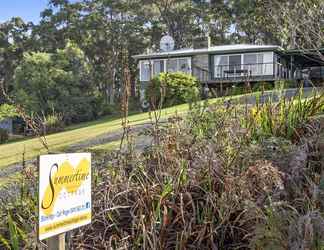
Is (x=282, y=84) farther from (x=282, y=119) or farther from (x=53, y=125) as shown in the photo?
(x=53, y=125)

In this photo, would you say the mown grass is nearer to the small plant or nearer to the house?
the small plant

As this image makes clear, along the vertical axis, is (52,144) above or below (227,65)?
below

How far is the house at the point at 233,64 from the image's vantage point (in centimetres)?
2862

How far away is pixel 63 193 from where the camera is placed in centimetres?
252

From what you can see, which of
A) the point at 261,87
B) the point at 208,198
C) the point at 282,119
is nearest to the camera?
the point at 208,198

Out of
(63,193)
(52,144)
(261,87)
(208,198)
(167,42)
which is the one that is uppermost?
(167,42)

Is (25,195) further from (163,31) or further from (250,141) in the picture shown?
(163,31)

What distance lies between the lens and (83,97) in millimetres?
33688

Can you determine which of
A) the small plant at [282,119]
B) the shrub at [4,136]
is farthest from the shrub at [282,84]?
the shrub at [4,136]

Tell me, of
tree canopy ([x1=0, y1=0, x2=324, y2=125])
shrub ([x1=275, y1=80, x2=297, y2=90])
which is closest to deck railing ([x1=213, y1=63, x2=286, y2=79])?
shrub ([x1=275, y1=80, x2=297, y2=90])

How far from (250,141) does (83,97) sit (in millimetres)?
29796

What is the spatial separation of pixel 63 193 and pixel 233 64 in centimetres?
2821

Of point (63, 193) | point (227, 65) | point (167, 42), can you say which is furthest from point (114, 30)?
point (63, 193)

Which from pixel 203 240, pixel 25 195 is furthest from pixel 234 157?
pixel 25 195
